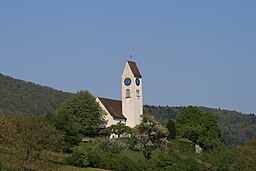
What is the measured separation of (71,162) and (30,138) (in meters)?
11.0

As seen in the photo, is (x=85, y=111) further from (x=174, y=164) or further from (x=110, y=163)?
(x=110, y=163)

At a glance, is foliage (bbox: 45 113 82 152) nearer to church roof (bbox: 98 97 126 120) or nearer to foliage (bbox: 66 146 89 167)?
foliage (bbox: 66 146 89 167)

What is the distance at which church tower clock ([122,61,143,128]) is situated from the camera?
95438 millimetres

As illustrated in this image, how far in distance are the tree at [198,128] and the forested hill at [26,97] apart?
146ft

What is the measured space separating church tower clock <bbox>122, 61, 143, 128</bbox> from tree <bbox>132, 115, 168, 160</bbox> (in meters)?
10.0

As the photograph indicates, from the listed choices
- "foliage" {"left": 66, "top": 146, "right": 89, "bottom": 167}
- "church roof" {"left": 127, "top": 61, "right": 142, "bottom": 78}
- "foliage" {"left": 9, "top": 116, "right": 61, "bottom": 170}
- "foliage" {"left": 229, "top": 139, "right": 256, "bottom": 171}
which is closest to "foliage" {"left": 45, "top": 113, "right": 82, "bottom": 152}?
"foliage" {"left": 66, "top": 146, "right": 89, "bottom": 167}

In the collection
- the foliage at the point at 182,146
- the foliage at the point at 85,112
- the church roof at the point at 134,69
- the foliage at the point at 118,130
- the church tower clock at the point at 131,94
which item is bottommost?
the foliage at the point at 182,146

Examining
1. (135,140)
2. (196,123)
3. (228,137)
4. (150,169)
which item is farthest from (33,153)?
(228,137)

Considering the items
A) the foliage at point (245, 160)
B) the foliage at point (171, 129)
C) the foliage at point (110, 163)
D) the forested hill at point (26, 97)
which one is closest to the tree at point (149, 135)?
the foliage at point (171, 129)

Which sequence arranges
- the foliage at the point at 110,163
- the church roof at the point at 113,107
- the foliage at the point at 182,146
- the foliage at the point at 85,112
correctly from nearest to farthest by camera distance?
the foliage at the point at 110,163, the foliage at the point at 182,146, the foliage at the point at 85,112, the church roof at the point at 113,107

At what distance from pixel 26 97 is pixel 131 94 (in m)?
58.7

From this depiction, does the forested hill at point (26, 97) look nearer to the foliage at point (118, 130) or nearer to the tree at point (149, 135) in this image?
the foliage at point (118, 130)

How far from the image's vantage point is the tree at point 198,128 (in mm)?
94250

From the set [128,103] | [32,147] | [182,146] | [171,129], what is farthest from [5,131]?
[128,103]
